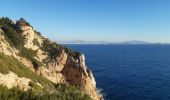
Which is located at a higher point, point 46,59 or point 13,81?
point 46,59

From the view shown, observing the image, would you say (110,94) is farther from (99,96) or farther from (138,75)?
(138,75)

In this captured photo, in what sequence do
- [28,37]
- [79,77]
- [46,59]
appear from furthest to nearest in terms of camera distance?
[46,59]
[28,37]
[79,77]

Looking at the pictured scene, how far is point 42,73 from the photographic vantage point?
2982 inches

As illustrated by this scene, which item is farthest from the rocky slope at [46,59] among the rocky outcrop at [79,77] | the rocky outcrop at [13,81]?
the rocky outcrop at [13,81]

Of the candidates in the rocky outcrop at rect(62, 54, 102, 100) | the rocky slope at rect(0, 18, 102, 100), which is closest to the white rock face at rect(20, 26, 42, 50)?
the rocky slope at rect(0, 18, 102, 100)

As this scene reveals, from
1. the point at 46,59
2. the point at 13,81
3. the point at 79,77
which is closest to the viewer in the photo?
the point at 13,81

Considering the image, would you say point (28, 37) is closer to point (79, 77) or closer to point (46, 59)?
Result: point (46, 59)

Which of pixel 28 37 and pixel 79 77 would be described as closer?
pixel 79 77

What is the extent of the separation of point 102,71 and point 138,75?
19.9m

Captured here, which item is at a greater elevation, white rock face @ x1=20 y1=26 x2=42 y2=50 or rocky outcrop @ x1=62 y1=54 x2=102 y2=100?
white rock face @ x1=20 y1=26 x2=42 y2=50

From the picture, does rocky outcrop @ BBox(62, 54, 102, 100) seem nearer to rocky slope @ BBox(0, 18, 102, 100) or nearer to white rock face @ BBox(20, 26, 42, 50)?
rocky slope @ BBox(0, 18, 102, 100)

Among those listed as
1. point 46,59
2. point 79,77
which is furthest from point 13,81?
point 46,59

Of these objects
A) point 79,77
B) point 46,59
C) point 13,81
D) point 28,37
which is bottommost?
point 79,77

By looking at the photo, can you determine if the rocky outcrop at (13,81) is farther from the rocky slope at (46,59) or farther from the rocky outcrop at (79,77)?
the rocky outcrop at (79,77)
